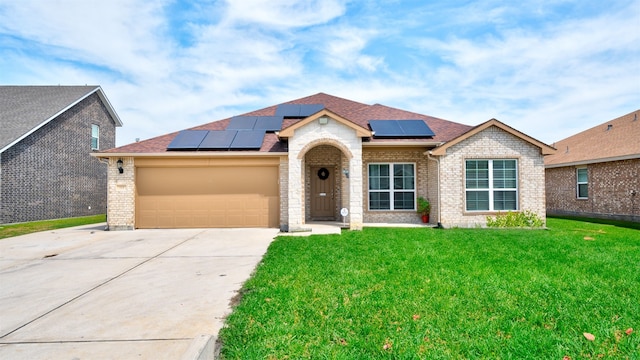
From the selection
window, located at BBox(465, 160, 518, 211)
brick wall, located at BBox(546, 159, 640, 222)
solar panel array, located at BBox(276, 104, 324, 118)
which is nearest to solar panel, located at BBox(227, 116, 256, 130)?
solar panel array, located at BBox(276, 104, 324, 118)

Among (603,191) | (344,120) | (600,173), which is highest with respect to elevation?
(344,120)

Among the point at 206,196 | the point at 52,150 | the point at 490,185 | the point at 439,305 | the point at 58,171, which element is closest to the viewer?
the point at 439,305

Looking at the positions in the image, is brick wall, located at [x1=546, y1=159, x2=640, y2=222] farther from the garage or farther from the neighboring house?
the neighboring house

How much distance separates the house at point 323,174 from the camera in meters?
10.8

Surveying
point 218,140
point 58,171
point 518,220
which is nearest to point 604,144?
point 518,220

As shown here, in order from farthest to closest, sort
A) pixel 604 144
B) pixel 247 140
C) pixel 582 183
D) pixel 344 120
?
1. pixel 582 183
2. pixel 604 144
3. pixel 247 140
4. pixel 344 120

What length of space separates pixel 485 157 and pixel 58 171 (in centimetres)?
2079

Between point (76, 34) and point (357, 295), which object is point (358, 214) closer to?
point (357, 295)

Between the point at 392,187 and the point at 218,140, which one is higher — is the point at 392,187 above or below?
below

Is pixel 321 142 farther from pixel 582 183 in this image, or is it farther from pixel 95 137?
pixel 95 137

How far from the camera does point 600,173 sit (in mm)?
14469

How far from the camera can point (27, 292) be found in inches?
195

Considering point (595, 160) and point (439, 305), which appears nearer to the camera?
point (439, 305)

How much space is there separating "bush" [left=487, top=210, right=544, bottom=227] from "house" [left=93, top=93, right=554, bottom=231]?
0.84ft
